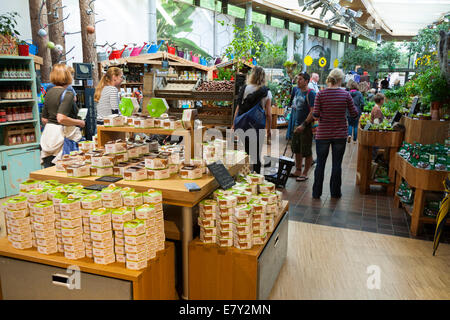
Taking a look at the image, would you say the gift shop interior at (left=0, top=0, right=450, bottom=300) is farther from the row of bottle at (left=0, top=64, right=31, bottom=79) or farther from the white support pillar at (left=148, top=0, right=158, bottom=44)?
the white support pillar at (left=148, top=0, right=158, bottom=44)

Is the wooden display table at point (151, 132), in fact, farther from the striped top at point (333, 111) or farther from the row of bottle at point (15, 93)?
the row of bottle at point (15, 93)

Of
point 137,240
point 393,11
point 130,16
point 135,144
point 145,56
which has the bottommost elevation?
point 137,240

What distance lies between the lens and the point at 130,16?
10516mm

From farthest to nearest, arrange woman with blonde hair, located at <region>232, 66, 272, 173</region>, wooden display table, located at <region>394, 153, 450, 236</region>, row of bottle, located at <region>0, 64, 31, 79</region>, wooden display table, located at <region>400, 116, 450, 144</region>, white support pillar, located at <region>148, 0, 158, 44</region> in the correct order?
white support pillar, located at <region>148, 0, 158, 44</region>
row of bottle, located at <region>0, 64, 31, 79</region>
woman with blonde hair, located at <region>232, 66, 272, 173</region>
wooden display table, located at <region>400, 116, 450, 144</region>
wooden display table, located at <region>394, 153, 450, 236</region>

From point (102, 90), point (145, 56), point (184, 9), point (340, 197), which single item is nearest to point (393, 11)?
point (184, 9)

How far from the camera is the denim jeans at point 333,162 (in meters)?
4.81

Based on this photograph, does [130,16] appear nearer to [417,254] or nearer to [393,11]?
[417,254]

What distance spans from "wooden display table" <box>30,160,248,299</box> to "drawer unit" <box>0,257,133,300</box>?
0.59 m

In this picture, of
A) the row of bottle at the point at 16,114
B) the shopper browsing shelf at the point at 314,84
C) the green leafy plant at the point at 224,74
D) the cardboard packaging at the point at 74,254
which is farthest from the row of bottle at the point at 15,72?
the shopper browsing shelf at the point at 314,84

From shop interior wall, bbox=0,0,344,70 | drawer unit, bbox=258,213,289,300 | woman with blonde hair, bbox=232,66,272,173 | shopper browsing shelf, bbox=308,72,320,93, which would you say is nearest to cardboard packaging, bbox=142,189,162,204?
drawer unit, bbox=258,213,289,300

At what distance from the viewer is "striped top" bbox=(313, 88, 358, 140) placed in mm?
4625

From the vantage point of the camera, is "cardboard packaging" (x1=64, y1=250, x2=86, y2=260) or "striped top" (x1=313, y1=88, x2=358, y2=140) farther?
"striped top" (x1=313, y1=88, x2=358, y2=140)

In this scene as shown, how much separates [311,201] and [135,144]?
283cm

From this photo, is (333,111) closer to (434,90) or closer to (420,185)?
(434,90)
